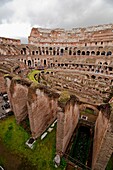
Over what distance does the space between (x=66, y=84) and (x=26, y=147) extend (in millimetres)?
14425

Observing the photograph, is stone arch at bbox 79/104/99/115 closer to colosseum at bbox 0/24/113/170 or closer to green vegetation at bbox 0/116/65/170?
colosseum at bbox 0/24/113/170

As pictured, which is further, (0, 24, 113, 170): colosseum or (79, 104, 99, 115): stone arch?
(79, 104, 99, 115): stone arch

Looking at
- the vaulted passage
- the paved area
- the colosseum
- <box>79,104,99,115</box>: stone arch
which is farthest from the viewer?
<box>79,104,99,115</box>: stone arch

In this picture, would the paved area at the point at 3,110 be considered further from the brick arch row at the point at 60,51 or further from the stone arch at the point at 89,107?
the brick arch row at the point at 60,51

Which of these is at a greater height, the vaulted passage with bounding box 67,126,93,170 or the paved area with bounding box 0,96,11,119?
the paved area with bounding box 0,96,11,119

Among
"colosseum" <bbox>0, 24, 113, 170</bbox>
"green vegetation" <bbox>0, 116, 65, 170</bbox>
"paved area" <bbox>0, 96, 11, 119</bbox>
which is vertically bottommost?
"green vegetation" <bbox>0, 116, 65, 170</bbox>

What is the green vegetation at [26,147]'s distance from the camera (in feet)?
30.9

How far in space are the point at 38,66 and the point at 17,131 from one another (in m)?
30.8

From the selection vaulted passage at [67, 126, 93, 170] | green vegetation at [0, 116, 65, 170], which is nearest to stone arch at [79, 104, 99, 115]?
vaulted passage at [67, 126, 93, 170]

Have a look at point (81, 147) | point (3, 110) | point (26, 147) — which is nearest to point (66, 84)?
point (3, 110)

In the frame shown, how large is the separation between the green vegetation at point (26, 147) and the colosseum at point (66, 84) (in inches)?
38.6

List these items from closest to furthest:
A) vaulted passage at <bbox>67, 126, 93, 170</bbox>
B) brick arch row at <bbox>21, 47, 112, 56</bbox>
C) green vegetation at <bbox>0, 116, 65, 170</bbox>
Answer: vaulted passage at <bbox>67, 126, 93, 170</bbox>, green vegetation at <bbox>0, 116, 65, 170</bbox>, brick arch row at <bbox>21, 47, 112, 56</bbox>

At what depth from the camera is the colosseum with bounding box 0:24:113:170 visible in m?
8.28

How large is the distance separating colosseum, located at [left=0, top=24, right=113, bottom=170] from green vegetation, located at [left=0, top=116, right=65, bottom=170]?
98 centimetres
